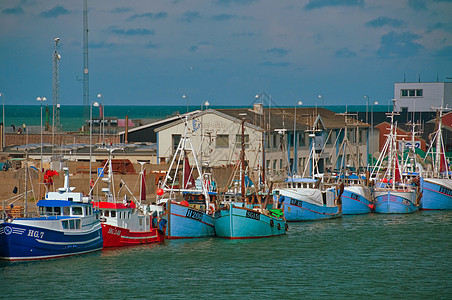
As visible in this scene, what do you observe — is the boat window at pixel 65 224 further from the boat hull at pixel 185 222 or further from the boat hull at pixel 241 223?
the boat hull at pixel 241 223

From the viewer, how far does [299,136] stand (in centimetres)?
7631

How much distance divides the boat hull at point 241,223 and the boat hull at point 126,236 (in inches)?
147

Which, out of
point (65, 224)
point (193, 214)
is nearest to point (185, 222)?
point (193, 214)

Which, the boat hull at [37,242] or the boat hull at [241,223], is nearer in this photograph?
the boat hull at [37,242]

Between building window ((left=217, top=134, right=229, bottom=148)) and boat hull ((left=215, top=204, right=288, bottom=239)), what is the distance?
889 inches

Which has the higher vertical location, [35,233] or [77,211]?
[77,211]

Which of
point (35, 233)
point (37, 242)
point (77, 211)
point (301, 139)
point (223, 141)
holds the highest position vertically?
point (301, 139)

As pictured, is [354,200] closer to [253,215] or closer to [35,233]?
[253,215]

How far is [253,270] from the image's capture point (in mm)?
38500

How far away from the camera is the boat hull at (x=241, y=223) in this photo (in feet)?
151

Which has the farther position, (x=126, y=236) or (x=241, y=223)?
(x=241, y=223)

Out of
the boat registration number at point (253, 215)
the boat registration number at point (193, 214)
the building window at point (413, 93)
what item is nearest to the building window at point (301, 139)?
the boat registration number at point (253, 215)

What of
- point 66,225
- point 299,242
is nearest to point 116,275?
point 66,225

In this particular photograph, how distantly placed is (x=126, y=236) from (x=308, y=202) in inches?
677
